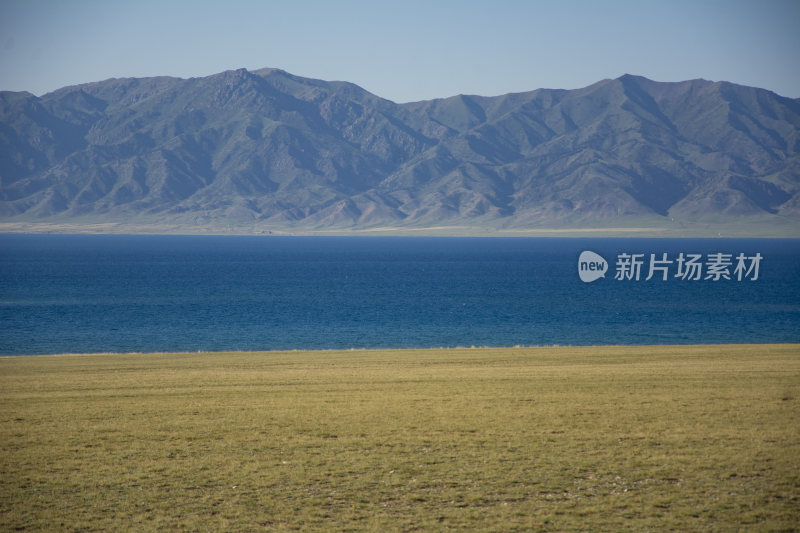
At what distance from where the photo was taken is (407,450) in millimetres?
16953

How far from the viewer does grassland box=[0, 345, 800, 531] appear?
12992 mm

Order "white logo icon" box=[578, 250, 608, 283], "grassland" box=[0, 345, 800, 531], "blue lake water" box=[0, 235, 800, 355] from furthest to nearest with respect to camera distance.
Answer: "white logo icon" box=[578, 250, 608, 283] → "blue lake water" box=[0, 235, 800, 355] → "grassland" box=[0, 345, 800, 531]

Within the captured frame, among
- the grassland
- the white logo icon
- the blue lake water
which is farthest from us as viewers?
the white logo icon

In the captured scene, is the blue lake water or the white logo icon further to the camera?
the white logo icon

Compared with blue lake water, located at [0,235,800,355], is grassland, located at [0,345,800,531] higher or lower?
higher

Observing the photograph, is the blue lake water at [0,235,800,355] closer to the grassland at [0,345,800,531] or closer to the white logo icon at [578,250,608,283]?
the white logo icon at [578,250,608,283]

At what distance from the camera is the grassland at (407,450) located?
1299 cm

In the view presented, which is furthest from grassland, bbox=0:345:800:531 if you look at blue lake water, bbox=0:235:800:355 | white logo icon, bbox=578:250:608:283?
white logo icon, bbox=578:250:608:283

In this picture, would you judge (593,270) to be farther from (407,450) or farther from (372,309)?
(407,450)

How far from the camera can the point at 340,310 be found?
77.1m

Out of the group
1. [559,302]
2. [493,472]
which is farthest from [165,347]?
[559,302]

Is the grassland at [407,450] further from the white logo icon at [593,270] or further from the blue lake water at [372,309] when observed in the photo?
the white logo icon at [593,270]

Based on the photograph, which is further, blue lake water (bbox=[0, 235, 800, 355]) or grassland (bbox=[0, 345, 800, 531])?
blue lake water (bbox=[0, 235, 800, 355])

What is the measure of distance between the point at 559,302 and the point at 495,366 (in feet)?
188
